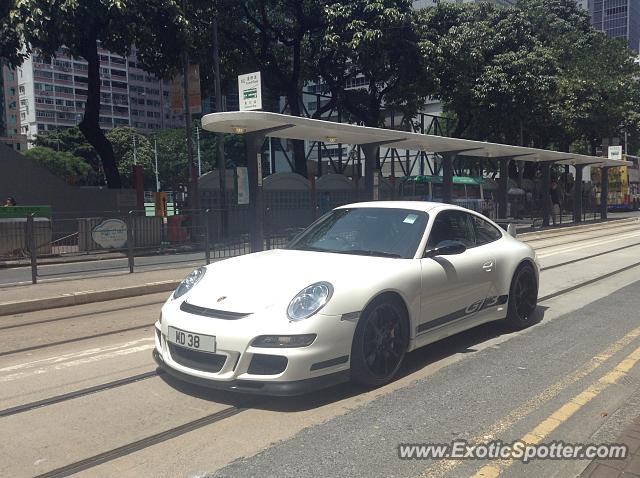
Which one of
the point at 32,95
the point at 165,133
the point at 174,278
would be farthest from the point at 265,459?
the point at 32,95

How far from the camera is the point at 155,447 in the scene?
356 centimetres

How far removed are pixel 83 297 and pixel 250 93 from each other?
802 cm

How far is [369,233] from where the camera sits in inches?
211

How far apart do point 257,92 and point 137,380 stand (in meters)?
11.5

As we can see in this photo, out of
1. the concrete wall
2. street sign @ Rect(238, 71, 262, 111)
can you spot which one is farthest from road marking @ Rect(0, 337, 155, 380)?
the concrete wall

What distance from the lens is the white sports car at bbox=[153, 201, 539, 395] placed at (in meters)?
3.92

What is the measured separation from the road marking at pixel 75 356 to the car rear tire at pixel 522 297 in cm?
409

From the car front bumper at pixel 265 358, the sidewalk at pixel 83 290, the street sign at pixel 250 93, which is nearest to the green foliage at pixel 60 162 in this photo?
the street sign at pixel 250 93

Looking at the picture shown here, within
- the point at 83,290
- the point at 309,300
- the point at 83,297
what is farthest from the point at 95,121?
the point at 309,300

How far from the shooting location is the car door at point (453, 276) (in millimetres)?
5016

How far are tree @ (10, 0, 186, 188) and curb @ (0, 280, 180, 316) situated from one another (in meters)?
9.89

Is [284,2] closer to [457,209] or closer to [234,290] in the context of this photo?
[457,209]

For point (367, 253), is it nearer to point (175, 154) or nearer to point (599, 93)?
point (599, 93)

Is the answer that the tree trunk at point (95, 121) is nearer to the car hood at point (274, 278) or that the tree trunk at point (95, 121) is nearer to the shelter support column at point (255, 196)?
the shelter support column at point (255, 196)
